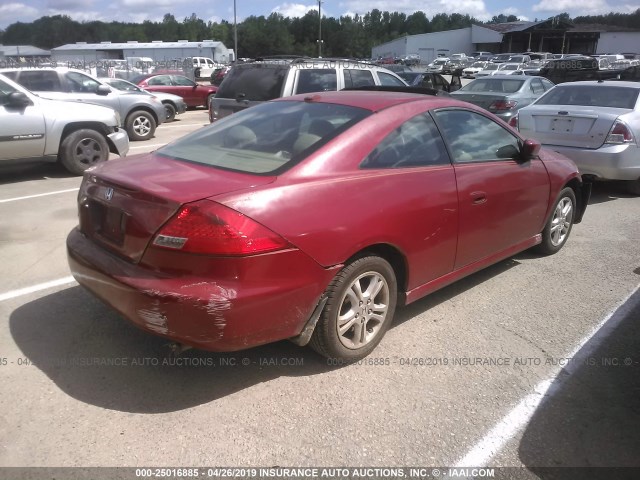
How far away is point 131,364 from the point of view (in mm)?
3279

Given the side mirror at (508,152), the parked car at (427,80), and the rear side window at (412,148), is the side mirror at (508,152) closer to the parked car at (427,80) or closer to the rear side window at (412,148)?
the rear side window at (412,148)

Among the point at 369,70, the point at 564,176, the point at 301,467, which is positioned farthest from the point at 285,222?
the point at 369,70

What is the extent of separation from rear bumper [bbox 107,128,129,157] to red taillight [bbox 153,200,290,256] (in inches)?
256

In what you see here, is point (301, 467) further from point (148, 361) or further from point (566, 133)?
point (566, 133)

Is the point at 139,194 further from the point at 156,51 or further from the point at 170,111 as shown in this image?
the point at 156,51

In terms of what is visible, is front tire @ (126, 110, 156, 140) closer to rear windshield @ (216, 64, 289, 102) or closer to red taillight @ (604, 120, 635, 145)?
rear windshield @ (216, 64, 289, 102)

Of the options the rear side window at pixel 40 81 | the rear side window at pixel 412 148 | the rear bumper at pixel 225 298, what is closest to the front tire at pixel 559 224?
the rear side window at pixel 412 148

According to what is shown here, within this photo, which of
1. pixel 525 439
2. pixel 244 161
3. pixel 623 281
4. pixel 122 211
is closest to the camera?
pixel 525 439

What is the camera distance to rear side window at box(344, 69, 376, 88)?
29.3 ft

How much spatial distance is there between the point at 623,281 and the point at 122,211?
411 cm

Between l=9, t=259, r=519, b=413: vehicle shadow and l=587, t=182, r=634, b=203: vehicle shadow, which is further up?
l=587, t=182, r=634, b=203: vehicle shadow

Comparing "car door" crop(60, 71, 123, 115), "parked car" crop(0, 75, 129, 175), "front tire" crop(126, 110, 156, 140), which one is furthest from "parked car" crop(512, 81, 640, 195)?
"front tire" crop(126, 110, 156, 140)

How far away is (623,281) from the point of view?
4.70 metres

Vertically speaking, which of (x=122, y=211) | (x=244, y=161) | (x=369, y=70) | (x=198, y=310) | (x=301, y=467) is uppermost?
(x=369, y=70)
